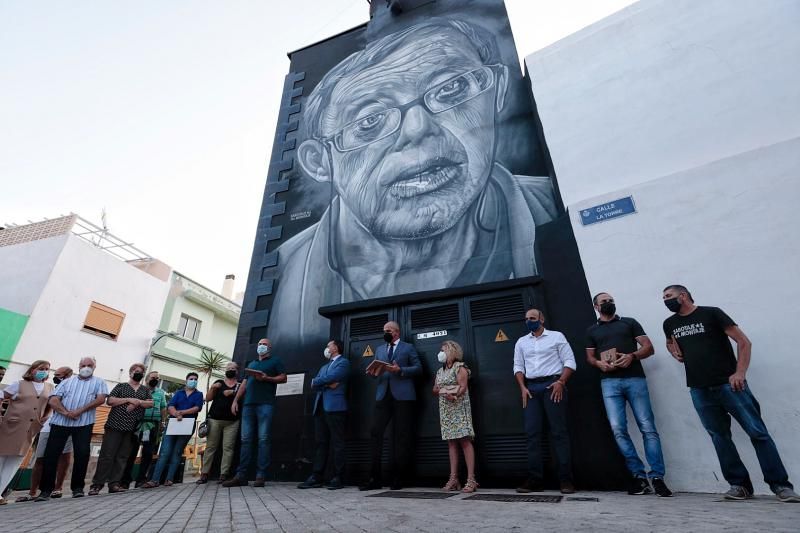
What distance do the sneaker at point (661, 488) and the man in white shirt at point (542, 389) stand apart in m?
0.61

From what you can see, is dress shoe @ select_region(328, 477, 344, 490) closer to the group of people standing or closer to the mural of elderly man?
the group of people standing

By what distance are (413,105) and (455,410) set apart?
630 cm

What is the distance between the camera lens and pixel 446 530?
1.91m

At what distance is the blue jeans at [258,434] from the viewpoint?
4832 mm

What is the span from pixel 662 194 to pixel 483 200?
2.71 meters

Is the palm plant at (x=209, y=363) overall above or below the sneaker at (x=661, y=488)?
above

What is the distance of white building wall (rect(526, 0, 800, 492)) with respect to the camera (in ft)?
11.3

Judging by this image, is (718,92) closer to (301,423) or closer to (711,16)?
(711,16)

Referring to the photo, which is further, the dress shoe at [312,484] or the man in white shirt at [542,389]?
the dress shoe at [312,484]

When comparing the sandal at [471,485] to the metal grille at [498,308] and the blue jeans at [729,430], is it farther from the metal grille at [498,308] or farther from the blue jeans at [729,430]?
the blue jeans at [729,430]

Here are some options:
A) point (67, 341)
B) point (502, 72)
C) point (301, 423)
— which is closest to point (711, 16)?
point (502, 72)

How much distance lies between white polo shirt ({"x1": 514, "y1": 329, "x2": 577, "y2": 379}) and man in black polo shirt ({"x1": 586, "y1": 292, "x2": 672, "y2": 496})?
0.76 feet

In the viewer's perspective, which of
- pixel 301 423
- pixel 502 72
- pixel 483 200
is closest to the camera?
pixel 301 423

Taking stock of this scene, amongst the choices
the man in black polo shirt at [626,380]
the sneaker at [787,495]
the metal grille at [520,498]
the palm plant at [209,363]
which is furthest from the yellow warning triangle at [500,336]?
the palm plant at [209,363]
